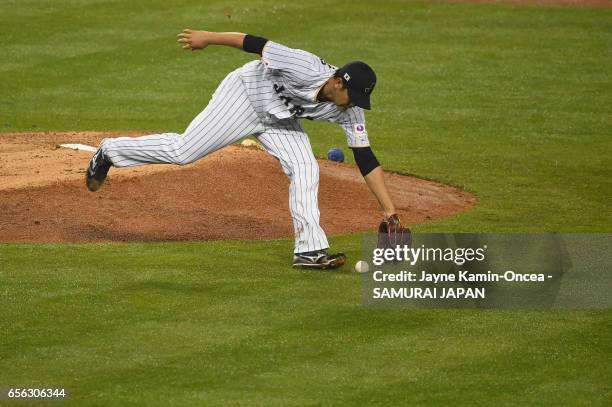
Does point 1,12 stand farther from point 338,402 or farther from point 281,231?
point 338,402

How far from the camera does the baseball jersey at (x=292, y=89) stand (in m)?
9.23

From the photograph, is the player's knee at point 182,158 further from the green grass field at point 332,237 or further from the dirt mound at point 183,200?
the dirt mound at point 183,200

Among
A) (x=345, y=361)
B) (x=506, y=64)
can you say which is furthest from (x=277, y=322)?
(x=506, y=64)

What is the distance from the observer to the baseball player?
9.27 metres

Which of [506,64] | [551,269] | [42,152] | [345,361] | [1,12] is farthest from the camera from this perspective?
[1,12]

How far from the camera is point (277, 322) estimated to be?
8062 millimetres

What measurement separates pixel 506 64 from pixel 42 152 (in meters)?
7.53

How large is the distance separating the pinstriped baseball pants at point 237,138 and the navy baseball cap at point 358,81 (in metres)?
0.70

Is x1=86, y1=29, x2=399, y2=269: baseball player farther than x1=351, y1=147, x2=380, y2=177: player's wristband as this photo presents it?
No

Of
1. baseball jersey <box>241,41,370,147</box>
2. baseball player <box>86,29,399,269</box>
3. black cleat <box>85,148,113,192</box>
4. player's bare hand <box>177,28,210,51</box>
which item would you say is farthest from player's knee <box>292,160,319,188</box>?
black cleat <box>85,148,113,192</box>

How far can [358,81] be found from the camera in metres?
9.06

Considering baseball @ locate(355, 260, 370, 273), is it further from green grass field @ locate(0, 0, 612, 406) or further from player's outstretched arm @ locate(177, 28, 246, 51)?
player's outstretched arm @ locate(177, 28, 246, 51)

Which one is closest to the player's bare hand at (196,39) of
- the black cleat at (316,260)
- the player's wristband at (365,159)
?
the player's wristband at (365,159)

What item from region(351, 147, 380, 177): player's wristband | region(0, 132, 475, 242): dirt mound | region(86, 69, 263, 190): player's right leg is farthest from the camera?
region(0, 132, 475, 242): dirt mound
